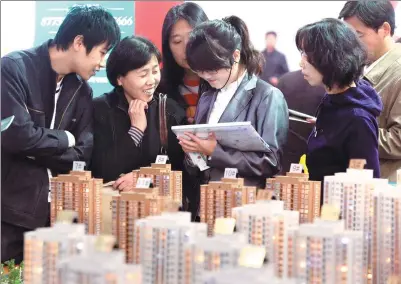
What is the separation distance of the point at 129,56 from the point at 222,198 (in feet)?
3.16

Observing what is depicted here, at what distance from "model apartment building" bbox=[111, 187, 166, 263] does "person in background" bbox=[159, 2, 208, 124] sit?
111 centimetres

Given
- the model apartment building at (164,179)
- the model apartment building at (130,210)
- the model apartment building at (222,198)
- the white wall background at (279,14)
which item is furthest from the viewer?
the white wall background at (279,14)

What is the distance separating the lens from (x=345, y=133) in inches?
110

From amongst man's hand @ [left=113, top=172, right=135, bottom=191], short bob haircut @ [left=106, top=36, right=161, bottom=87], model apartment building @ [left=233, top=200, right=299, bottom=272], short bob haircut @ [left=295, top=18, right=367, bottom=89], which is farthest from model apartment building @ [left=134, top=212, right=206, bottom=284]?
short bob haircut @ [left=106, top=36, right=161, bottom=87]

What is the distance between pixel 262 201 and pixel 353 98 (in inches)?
32.8

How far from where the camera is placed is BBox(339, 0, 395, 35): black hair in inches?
131

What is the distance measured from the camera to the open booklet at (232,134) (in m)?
2.82

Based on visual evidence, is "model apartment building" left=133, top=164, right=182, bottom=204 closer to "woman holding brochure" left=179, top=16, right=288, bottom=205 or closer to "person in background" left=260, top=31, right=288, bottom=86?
"woman holding brochure" left=179, top=16, right=288, bottom=205

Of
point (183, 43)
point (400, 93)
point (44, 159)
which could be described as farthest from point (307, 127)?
point (44, 159)

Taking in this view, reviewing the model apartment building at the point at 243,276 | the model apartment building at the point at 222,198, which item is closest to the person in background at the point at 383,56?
the model apartment building at the point at 222,198

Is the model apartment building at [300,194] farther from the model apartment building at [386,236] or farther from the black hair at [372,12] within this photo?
the black hair at [372,12]

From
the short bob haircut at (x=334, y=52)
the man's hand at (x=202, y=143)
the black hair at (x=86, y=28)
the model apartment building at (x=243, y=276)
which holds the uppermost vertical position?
the black hair at (x=86, y=28)

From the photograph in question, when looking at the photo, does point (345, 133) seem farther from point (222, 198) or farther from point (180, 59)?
point (180, 59)

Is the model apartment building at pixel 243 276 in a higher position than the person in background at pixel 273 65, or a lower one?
lower
